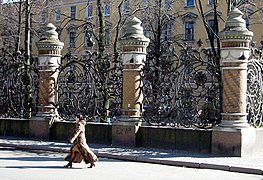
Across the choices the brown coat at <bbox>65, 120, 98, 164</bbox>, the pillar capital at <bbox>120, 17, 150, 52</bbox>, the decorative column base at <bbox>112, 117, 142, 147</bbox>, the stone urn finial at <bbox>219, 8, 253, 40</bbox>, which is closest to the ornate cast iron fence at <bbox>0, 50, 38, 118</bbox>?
the decorative column base at <bbox>112, 117, 142, 147</bbox>

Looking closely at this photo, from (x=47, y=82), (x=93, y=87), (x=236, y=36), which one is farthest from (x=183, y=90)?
(x=47, y=82)

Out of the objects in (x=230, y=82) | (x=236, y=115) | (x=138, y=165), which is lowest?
(x=138, y=165)

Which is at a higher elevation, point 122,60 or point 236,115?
point 122,60

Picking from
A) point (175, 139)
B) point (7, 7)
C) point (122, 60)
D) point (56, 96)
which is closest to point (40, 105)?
point (56, 96)

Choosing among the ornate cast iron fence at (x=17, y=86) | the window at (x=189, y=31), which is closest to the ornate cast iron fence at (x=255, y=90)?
the ornate cast iron fence at (x=17, y=86)

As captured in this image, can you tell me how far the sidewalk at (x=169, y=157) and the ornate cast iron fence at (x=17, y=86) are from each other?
3.17m

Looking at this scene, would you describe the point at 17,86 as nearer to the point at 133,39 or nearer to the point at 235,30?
the point at 133,39

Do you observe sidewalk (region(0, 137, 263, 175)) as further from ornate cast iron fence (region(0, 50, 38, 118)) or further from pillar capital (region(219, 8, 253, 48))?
pillar capital (region(219, 8, 253, 48))

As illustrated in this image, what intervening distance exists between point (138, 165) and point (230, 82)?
4350 mm

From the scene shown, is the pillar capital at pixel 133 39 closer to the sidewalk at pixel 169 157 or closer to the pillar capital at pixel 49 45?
the pillar capital at pixel 49 45

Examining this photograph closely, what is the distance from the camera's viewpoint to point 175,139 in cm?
1811

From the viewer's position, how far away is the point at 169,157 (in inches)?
646

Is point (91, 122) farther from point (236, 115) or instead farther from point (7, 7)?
point (7, 7)

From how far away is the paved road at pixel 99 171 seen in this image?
12391mm
